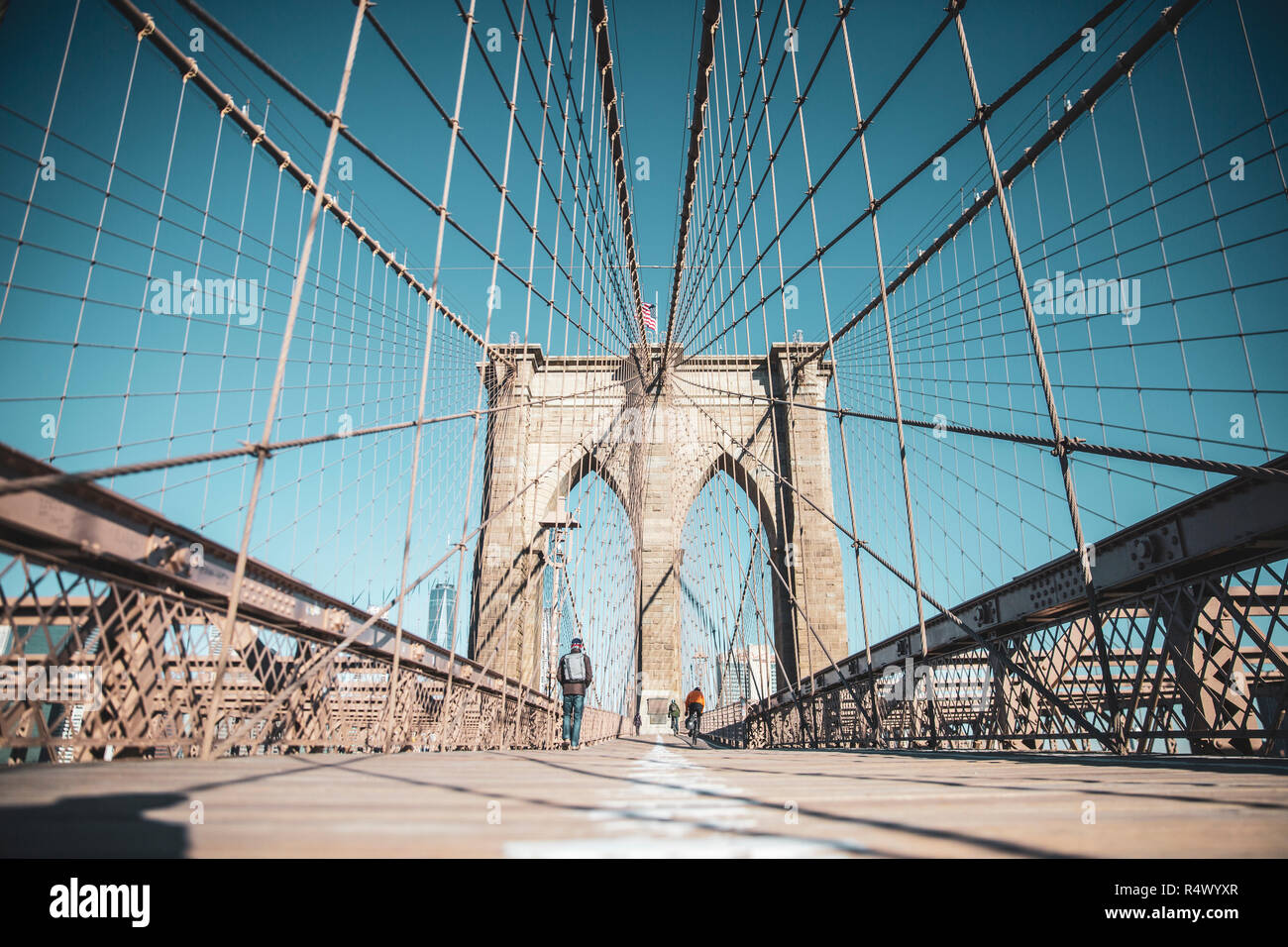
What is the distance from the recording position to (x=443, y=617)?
7094 centimetres

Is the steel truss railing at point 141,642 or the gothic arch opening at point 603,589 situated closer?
the steel truss railing at point 141,642

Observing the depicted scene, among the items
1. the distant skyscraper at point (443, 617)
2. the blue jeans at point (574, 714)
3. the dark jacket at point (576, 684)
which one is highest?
the distant skyscraper at point (443, 617)

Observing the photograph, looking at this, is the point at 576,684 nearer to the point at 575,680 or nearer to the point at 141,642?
the point at 575,680

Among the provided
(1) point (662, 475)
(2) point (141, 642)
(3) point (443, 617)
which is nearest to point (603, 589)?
(1) point (662, 475)

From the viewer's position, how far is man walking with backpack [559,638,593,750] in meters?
5.92

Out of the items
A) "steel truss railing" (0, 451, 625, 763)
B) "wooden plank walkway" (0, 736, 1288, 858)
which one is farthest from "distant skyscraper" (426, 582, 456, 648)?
"wooden plank walkway" (0, 736, 1288, 858)

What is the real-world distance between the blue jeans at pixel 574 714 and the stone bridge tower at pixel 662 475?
A: 7.56m

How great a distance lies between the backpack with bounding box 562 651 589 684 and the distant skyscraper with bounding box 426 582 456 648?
46.5 inches

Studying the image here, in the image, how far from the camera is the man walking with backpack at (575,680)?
19.4 feet

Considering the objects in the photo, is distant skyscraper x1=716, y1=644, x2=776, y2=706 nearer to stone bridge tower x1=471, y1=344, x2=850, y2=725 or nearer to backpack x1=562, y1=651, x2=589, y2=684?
stone bridge tower x1=471, y1=344, x2=850, y2=725

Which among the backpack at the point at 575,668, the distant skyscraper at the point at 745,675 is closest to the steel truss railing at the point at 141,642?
the backpack at the point at 575,668

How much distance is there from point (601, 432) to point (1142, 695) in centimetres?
1434

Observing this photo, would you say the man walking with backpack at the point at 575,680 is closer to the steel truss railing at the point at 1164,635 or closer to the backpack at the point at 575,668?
the backpack at the point at 575,668
